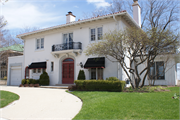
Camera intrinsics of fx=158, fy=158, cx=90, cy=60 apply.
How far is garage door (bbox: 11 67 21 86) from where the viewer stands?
21.2 meters

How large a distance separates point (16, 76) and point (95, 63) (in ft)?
41.7

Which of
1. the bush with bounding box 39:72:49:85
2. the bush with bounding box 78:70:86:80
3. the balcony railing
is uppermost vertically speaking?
the balcony railing

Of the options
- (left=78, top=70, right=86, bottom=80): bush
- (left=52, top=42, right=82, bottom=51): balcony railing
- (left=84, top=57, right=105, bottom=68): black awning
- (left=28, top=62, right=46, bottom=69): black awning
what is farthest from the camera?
(left=28, top=62, right=46, bottom=69): black awning

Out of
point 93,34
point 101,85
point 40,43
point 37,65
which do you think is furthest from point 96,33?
point 37,65

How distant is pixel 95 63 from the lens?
14648mm

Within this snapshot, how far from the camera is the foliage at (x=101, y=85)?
37.0 ft

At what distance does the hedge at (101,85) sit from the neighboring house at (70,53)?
2.69 m

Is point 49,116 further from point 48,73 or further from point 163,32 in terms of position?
point 48,73

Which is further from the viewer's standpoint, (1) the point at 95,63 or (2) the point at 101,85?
(1) the point at 95,63

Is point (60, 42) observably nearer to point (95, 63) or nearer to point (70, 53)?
point (70, 53)

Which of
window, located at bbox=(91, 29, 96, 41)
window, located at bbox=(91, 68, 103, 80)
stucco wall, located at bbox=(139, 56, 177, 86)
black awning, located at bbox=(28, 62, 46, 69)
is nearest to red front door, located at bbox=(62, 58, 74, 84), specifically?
black awning, located at bbox=(28, 62, 46, 69)

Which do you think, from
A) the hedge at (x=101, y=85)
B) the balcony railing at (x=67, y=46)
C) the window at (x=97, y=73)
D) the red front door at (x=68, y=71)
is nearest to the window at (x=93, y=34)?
the balcony railing at (x=67, y=46)

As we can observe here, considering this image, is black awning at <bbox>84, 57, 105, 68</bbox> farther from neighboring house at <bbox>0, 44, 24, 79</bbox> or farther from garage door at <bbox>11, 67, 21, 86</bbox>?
neighboring house at <bbox>0, 44, 24, 79</bbox>

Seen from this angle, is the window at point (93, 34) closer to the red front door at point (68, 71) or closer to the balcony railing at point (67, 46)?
the balcony railing at point (67, 46)
